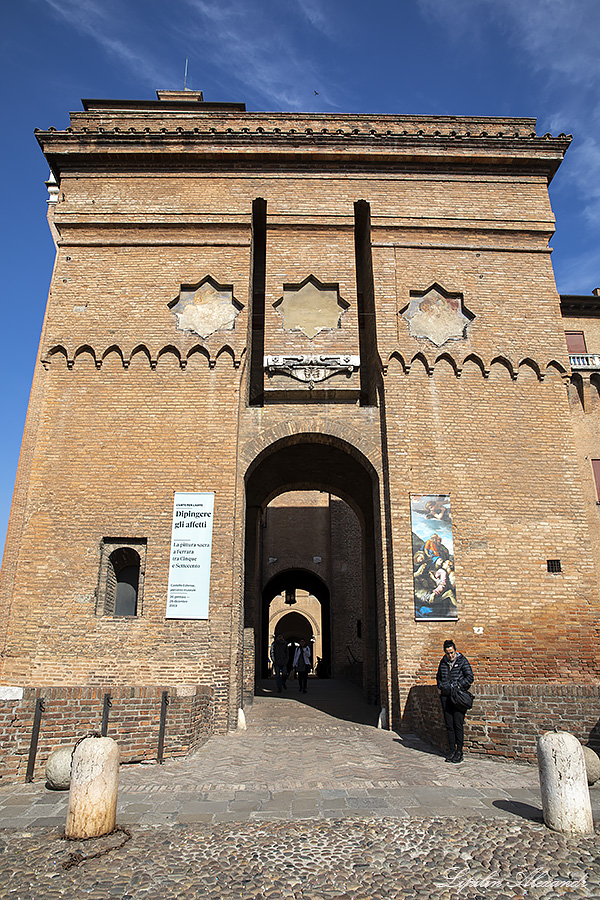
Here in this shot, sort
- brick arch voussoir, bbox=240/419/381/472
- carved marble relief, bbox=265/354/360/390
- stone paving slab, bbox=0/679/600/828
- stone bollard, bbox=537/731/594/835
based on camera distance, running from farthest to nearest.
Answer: carved marble relief, bbox=265/354/360/390 → brick arch voussoir, bbox=240/419/381/472 → stone paving slab, bbox=0/679/600/828 → stone bollard, bbox=537/731/594/835

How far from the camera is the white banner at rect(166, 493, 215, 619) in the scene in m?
10.2

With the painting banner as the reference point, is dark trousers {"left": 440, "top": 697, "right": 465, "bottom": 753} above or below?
below

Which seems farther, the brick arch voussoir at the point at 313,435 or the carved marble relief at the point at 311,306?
the carved marble relief at the point at 311,306

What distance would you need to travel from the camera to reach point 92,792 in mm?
4602

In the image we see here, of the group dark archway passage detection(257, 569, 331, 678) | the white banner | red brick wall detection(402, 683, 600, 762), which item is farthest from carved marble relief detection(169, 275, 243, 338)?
dark archway passage detection(257, 569, 331, 678)

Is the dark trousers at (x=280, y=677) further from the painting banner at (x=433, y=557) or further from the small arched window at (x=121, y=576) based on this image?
the painting banner at (x=433, y=557)

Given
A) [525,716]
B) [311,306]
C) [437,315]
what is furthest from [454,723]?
[311,306]

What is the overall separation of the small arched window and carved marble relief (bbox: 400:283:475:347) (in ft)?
22.7

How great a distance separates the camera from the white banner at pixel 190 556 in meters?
10.2

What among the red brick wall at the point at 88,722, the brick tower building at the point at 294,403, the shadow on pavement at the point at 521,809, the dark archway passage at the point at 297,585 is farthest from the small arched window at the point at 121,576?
the dark archway passage at the point at 297,585

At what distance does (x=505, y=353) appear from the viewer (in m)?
12.0

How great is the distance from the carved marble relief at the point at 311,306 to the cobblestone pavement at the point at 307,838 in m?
8.07

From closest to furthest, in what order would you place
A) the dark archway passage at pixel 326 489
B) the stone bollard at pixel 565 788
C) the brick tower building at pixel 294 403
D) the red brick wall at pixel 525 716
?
the stone bollard at pixel 565 788
the red brick wall at pixel 525 716
the brick tower building at pixel 294 403
the dark archway passage at pixel 326 489

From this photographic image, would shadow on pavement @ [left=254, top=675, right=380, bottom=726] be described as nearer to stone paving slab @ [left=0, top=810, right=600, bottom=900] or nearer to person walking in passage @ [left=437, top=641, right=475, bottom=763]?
person walking in passage @ [left=437, top=641, right=475, bottom=763]
